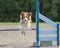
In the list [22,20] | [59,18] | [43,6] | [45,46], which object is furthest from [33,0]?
[45,46]

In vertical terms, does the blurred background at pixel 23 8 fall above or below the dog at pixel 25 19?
below

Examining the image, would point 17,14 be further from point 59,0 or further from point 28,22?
point 28,22

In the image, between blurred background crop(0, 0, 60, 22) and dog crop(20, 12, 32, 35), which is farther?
blurred background crop(0, 0, 60, 22)

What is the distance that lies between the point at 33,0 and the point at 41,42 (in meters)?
22.4

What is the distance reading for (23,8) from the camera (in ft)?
98.1

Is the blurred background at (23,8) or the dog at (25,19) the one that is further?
the blurred background at (23,8)

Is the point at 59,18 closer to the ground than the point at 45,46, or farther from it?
closer to the ground

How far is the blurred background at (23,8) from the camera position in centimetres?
2870

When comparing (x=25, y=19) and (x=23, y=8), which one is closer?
(x=25, y=19)

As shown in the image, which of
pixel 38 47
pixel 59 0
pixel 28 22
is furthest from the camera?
pixel 59 0

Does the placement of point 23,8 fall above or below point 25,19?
below

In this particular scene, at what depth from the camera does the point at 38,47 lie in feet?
22.4

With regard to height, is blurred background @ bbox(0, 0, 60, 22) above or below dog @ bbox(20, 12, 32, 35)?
below

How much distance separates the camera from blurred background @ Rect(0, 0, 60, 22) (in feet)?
94.2
